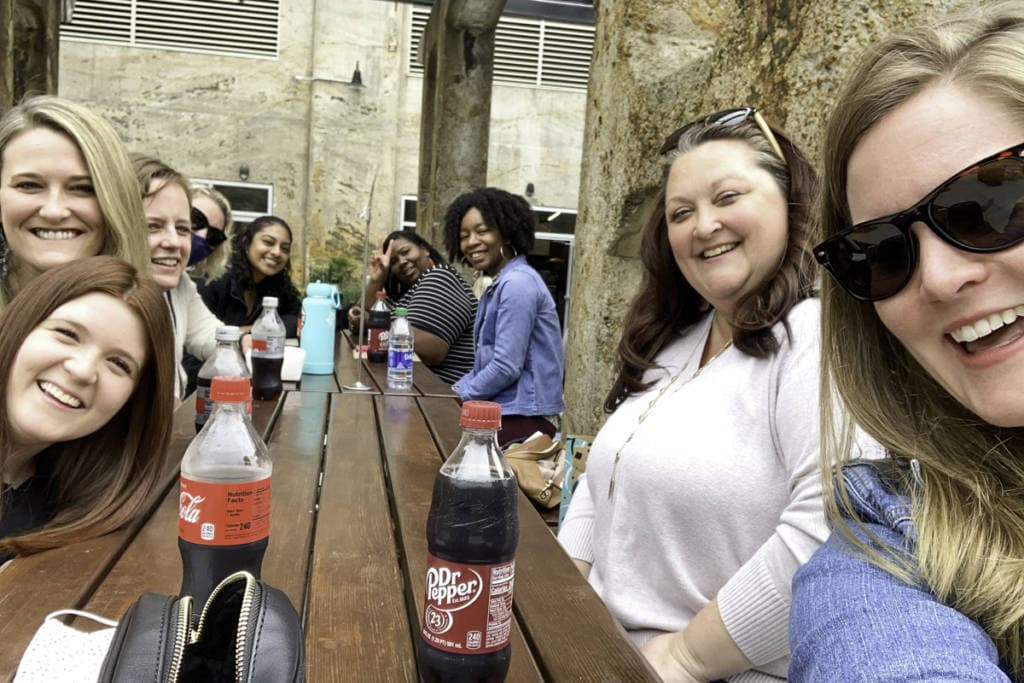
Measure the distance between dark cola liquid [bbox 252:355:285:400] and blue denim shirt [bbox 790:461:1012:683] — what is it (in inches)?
99.5

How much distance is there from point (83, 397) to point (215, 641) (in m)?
1.27

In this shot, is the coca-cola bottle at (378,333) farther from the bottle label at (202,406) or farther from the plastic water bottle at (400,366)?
the bottle label at (202,406)

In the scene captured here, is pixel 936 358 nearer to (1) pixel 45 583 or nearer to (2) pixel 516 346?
(1) pixel 45 583

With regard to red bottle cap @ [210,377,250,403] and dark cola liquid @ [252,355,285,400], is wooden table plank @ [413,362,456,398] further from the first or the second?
red bottle cap @ [210,377,250,403]

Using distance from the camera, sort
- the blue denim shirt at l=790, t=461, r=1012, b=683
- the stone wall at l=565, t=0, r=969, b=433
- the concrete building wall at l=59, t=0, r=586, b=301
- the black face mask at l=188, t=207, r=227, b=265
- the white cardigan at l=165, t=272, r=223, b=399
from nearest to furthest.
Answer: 1. the blue denim shirt at l=790, t=461, r=1012, b=683
2. the stone wall at l=565, t=0, r=969, b=433
3. the white cardigan at l=165, t=272, r=223, b=399
4. the black face mask at l=188, t=207, r=227, b=265
5. the concrete building wall at l=59, t=0, r=586, b=301

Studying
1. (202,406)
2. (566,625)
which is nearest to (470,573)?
(566,625)

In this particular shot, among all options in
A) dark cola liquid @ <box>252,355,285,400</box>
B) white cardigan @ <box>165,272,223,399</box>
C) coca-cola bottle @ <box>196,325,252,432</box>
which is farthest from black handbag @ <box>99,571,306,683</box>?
white cardigan @ <box>165,272,223,399</box>

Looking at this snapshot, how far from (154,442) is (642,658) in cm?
132

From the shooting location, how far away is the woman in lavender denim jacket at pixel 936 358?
2.89ft

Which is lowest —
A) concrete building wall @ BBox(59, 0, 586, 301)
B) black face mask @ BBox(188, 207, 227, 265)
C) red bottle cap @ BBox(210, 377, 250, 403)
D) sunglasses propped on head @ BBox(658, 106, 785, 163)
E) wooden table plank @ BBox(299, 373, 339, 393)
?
wooden table plank @ BBox(299, 373, 339, 393)

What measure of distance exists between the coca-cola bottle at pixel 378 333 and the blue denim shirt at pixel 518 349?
2.11ft

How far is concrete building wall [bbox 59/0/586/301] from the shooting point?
13227mm

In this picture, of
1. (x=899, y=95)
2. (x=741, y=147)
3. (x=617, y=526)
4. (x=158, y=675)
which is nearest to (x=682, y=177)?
(x=741, y=147)

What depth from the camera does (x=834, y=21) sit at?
1.99 metres
